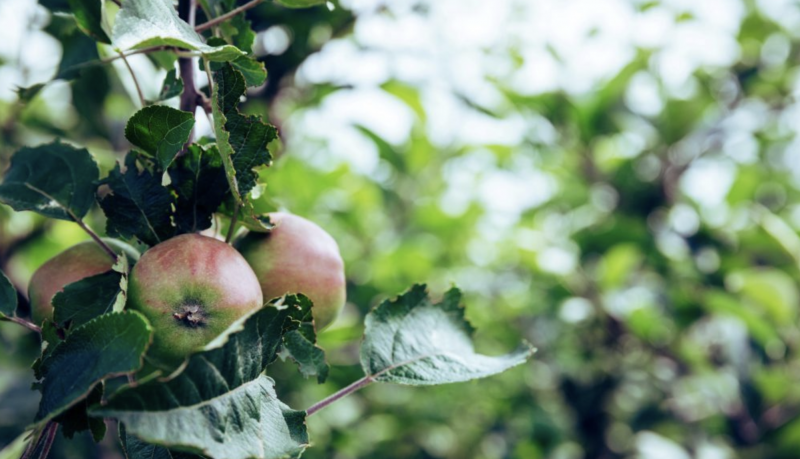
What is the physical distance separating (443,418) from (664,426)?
2.38ft

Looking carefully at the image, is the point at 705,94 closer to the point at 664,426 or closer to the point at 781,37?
the point at 781,37

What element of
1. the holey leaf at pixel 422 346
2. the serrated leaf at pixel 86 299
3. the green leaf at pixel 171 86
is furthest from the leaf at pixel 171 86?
the holey leaf at pixel 422 346

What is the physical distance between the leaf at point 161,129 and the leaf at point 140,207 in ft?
0.17

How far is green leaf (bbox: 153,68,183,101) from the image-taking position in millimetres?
782

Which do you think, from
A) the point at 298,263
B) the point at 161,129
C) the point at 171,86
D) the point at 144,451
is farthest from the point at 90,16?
the point at 144,451

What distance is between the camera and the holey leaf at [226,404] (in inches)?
19.6

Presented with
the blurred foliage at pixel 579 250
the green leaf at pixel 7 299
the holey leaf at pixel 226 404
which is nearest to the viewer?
the holey leaf at pixel 226 404

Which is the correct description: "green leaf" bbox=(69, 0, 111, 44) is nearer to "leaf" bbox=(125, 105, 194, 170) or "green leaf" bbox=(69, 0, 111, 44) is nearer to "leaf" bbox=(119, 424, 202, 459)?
"leaf" bbox=(125, 105, 194, 170)

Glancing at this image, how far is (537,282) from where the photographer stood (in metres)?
2.27

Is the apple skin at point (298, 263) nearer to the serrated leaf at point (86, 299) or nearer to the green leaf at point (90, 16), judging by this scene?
the serrated leaf at point (86, 299)

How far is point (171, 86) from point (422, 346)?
43cm

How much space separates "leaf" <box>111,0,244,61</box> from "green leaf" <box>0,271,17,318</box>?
322 millimetres

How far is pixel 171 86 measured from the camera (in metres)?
0.80

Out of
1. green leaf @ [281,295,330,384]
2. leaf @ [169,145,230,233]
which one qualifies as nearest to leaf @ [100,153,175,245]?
leaf @ [169,145,230,233]
